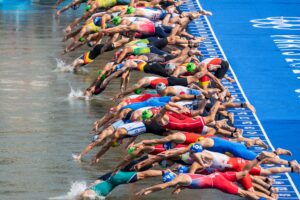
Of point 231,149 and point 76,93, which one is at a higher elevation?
point 231,149

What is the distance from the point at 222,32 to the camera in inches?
1522

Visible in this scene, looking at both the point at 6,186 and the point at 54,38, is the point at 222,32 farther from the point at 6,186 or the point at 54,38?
the point at 6,186

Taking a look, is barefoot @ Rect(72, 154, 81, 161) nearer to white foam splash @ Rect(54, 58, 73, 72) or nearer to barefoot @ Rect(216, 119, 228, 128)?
barefoot @ Rect(216, 119, 228, 128)

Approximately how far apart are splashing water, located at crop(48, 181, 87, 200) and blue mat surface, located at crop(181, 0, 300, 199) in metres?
3.66

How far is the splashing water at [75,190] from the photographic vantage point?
2367 cm

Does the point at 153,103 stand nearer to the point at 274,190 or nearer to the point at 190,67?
the point at 190,67

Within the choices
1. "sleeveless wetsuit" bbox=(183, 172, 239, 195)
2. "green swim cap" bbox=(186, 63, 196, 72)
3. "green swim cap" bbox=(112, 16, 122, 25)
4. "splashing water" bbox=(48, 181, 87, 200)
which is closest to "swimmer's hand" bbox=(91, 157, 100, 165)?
"splashing water" bbox=(48, 181, 87, 200)

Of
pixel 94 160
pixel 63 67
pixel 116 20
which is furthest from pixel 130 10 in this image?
pixel 94 160

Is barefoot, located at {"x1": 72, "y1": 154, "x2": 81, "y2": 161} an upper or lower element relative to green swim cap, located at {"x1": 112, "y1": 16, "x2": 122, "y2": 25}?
lower

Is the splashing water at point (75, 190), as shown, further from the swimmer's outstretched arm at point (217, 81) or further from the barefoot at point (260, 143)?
the swimmer's outstretched arm at point (217, 81)

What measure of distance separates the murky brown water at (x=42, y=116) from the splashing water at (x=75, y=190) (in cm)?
16

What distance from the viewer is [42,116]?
101 feet

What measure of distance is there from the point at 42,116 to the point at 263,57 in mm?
7635

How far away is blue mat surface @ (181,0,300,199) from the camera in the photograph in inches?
1108
